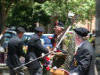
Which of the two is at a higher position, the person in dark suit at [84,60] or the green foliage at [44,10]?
the person in dark suit at [84,60]

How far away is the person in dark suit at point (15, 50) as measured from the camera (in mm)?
9070

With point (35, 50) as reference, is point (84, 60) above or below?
above

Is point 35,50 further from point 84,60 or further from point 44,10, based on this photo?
point 44,10

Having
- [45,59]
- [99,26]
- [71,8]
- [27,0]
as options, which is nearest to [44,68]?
[45,59]

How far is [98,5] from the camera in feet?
9.27

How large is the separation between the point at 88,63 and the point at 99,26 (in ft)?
9.39

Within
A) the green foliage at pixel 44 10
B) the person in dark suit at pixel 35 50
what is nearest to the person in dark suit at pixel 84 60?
the person in dark suit at pixel 35 50

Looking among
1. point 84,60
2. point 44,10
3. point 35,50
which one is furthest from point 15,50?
point 44,10

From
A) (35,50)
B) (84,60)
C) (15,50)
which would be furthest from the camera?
(15,50)

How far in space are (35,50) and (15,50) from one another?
2.11 feet

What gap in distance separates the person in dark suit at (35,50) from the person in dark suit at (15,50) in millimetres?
375

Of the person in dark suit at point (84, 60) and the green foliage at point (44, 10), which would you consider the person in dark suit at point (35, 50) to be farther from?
the person in dark suit at point (84, 60)

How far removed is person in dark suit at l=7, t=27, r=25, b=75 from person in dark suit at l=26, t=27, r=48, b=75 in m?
0.38

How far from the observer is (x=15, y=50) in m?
9.20
